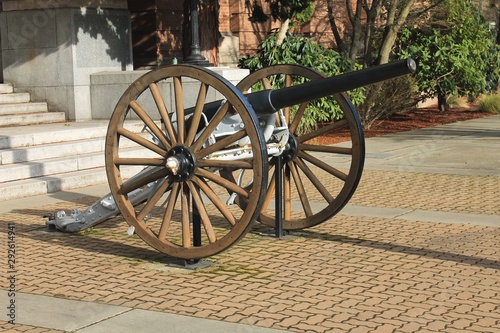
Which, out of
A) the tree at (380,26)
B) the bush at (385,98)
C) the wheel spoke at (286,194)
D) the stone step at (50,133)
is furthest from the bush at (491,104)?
the wheel spoke at (286,194)

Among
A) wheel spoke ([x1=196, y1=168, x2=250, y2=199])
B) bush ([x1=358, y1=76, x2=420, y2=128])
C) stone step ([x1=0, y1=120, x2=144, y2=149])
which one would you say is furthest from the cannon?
bush ([x1=358, y1=76, x2=420, y2=128])

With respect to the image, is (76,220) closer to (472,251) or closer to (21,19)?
(472,251)

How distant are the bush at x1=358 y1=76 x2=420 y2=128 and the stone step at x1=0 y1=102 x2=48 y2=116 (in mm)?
6963

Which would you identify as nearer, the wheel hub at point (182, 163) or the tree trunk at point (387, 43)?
the wheel hub at point (182, 163)

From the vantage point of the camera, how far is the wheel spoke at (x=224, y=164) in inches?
278

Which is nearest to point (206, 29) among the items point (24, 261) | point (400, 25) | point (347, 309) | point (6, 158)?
point (400, 25)

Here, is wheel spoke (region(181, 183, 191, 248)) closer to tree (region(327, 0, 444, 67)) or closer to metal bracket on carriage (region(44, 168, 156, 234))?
metal bracket on carriage (region(44, 168, 156, 234))

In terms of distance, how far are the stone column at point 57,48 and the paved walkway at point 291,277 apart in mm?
5017

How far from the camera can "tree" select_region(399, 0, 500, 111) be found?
21.8 m

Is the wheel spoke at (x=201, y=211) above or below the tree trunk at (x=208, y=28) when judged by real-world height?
below

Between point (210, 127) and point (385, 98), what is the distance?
1302 centimetres

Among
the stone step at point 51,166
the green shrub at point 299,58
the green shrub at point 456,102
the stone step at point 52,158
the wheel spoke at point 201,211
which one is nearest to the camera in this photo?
the wheel spoke at point 201,211

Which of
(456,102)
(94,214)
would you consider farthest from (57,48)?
(456,102)

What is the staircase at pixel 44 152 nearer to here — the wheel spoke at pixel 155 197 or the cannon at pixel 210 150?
the cannon at pixel 210 150
